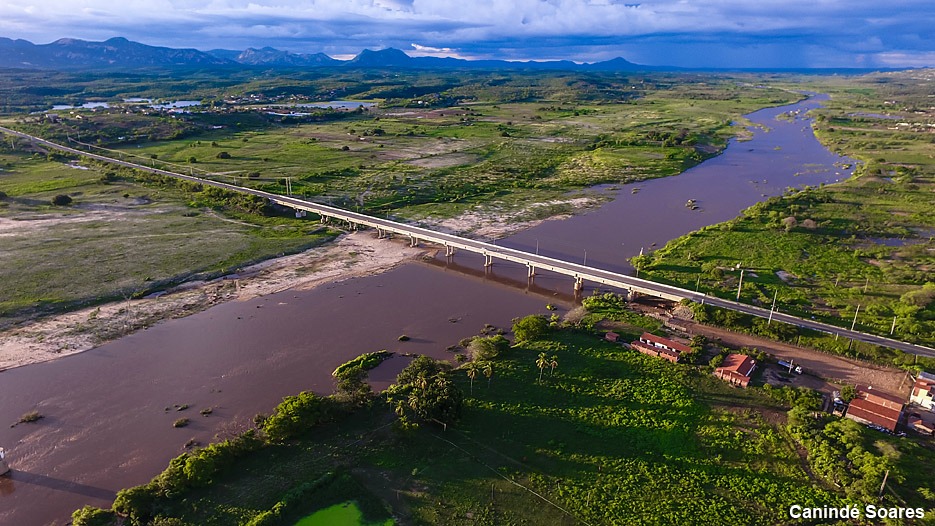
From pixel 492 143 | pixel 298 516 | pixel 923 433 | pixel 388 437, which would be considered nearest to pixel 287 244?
pixel 388 437

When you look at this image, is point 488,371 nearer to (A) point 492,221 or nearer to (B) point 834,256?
(A) point 492,221

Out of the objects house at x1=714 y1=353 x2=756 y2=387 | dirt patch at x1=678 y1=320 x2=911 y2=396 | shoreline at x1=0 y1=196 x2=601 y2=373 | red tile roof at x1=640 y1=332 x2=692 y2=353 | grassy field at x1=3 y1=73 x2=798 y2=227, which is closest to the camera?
house at x1=714 y1=353 x2=756 y2=387

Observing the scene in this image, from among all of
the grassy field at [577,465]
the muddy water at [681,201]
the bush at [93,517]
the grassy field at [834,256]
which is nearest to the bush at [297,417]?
the grassy field at [577,465]

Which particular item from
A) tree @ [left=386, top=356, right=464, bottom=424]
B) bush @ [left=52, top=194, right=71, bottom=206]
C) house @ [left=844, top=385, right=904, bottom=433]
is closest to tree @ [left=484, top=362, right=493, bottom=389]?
tree @ [left=386, top=356, right=464, bottom=424]

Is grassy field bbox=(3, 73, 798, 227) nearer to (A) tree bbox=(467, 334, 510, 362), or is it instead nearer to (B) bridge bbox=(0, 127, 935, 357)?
(B) bridge bbox=(0, 127, 935, 357)

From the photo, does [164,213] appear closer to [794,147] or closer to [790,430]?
[790,430]

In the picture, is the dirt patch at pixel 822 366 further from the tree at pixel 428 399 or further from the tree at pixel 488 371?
the tree at pixel 428 399
